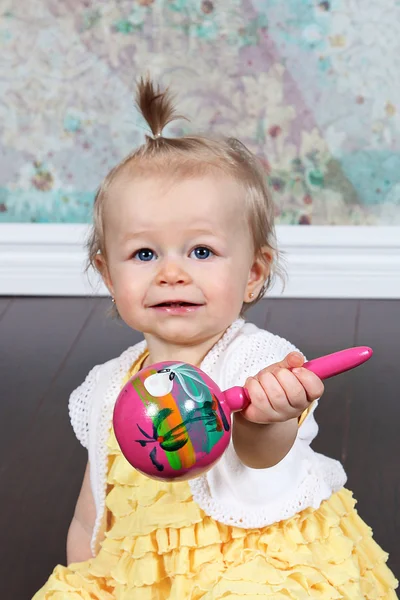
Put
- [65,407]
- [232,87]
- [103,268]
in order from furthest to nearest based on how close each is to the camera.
A: 1. [232,87]
2. [65,407]
3. [103,268]

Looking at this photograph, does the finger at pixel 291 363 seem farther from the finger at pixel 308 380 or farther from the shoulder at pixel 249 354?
the shoulder at pixel 249 354

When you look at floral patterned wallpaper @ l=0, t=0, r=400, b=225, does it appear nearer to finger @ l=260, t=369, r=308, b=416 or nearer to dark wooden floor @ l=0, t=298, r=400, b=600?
dark wooden floor @ l=0, t=298, r=400, b=600

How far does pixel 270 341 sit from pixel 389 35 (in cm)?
127

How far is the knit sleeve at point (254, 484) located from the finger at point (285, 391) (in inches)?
6.2

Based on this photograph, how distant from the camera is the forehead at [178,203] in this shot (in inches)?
41.9

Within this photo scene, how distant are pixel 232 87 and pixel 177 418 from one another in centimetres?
150

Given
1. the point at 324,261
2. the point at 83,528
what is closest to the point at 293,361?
the point at 83,528

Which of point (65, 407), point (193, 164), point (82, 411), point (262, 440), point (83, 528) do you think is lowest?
point (65, 407)

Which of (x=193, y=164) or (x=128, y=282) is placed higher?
(x=193, y=164)

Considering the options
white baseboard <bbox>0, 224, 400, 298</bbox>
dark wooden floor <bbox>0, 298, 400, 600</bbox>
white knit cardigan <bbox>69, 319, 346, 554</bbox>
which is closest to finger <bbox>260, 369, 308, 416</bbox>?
white knit cardigan <bbox>69, 319, 346, 554</bbox>

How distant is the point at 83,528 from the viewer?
127 cm

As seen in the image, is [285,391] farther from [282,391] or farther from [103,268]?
[103,268]

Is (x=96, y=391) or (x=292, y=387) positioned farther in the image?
(x=96, y=391)

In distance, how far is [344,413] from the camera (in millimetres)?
1727
